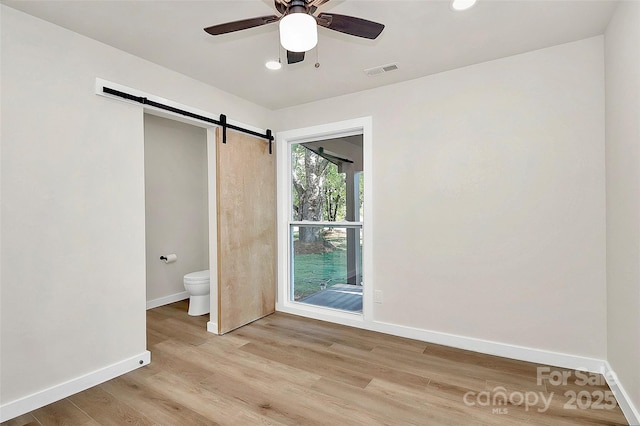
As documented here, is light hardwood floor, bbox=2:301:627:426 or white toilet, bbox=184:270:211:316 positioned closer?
light hardwood floor, bbox=2:301:627:426

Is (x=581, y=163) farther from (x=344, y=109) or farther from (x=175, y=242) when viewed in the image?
(x=175, y=242)

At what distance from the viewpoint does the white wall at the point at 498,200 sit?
93.6 inches

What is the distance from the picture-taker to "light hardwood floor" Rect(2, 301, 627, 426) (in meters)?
1.90

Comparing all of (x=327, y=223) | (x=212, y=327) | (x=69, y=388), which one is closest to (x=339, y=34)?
(x=327, y=223)

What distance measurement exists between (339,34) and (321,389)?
2557 millimetres

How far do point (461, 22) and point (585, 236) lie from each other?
1831 millimetres

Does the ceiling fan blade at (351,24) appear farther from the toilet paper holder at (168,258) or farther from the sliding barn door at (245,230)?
the toilet paper holder at (168,258)

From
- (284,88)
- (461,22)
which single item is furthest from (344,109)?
(461,22)

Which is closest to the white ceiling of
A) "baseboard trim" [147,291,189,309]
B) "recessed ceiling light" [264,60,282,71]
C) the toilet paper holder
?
"recessed ceiling light" [264,60,282,71]

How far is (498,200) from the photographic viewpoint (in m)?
2.68

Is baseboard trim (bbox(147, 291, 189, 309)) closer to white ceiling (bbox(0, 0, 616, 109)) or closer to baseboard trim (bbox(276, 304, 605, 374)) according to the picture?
baseboard trim (bbox(276, 304, 605, 374))

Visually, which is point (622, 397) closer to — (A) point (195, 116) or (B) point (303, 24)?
(B) point (303, 24)

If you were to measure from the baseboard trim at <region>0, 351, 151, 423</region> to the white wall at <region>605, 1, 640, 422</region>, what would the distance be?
3.33 metres

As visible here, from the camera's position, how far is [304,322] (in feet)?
11.7
